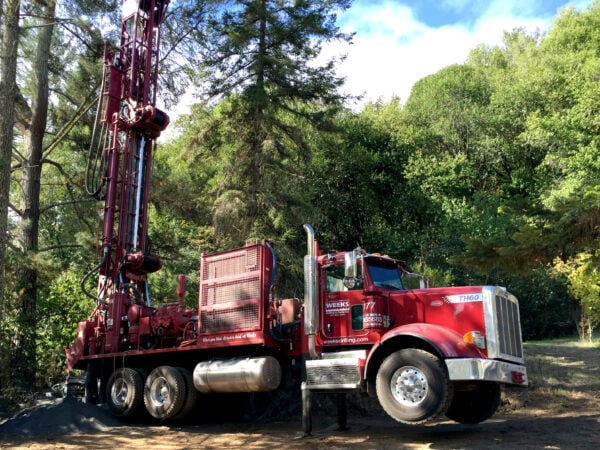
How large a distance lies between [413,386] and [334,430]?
2486mm

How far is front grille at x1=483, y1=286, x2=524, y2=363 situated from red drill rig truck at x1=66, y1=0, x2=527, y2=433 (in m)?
0.02

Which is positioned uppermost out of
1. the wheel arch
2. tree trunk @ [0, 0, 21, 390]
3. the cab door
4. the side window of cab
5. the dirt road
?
tree trunk @ [0, 0, 21, 390]

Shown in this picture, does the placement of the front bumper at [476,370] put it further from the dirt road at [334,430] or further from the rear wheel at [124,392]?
the rear wheel at [124,392]

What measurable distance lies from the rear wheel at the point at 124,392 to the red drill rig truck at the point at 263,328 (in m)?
0.02

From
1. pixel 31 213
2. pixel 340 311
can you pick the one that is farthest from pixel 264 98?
pixel 340 311

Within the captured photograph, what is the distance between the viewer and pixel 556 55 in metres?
34.8

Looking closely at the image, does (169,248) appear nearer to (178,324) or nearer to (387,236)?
(178,324)

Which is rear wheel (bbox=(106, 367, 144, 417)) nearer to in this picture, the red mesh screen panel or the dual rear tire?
the dual rear tire

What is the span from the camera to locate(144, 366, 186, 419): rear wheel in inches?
423

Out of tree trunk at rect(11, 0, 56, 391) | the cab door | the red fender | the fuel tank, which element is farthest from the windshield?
tree trunk at rect(11, 0, 56, 391)

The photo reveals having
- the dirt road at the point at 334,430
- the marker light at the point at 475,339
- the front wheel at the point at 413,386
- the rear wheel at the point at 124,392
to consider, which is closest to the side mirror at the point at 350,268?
the front wheel at the point at 413,386

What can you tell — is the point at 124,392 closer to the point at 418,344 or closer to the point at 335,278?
the point at 335,278

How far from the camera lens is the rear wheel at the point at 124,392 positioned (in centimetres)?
1130

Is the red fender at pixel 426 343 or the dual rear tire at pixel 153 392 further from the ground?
the red fender at pixel 426 343
